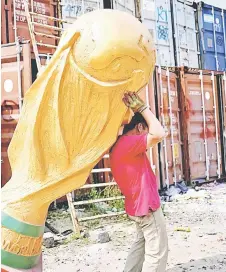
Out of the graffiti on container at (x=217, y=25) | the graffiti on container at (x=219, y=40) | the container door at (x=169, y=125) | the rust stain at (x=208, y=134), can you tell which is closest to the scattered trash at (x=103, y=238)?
the container door at (x=169, y=125)

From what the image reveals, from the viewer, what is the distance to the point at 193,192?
6.77m

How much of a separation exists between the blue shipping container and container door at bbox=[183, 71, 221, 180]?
7.63ft

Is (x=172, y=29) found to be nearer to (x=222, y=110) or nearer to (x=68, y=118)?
(x=222, y=110)

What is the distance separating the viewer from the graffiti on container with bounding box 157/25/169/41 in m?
9.41

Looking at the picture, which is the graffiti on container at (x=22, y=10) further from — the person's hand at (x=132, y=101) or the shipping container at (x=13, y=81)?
the person's hand at (x=132, y=101)

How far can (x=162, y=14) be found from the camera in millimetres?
9562

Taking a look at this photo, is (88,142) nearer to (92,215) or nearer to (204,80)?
(92,215)

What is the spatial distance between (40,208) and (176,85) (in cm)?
593

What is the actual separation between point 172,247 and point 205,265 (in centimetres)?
56

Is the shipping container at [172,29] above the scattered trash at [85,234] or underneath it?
above

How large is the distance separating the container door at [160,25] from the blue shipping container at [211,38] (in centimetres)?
94

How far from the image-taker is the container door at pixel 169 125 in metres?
6.84

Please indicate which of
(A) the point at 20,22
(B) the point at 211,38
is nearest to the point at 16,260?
(A) the point at 20,22

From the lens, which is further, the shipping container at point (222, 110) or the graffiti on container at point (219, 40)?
the graffiti on container at point (219, 40)
